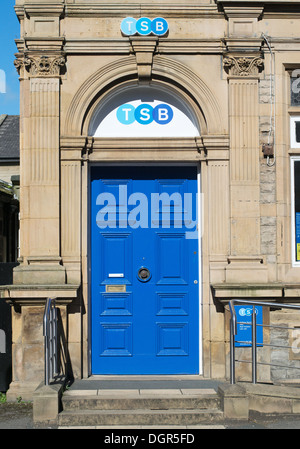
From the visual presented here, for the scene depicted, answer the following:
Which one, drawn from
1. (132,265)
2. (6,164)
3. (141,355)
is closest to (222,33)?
(132,265)

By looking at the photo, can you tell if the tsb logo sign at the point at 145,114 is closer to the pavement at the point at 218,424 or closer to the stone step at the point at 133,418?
the stone step at the point at 133,418

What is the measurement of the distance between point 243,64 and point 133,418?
457cm

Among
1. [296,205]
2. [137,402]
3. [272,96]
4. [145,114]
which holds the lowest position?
[137,402]

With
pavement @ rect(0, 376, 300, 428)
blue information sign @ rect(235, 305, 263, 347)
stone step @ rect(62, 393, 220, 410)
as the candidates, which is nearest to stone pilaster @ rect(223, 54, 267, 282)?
blue information sign @ rect(235, 305, 263, 347)

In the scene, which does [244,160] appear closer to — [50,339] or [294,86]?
[294,86]

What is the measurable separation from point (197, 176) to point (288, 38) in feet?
7.02

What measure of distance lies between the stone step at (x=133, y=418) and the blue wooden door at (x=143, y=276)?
146cm

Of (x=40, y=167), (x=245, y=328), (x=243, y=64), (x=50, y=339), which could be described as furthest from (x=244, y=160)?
(x=50, y=339)

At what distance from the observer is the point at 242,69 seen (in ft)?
27.8

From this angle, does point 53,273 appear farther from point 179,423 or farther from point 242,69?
point 242,69

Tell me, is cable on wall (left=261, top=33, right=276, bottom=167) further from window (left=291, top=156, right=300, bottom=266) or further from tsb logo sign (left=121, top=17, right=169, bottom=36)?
tsb logo sign (left=121, top=17, right=169, bottom=36)

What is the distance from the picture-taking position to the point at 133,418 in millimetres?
7070

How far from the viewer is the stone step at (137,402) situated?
7277mm

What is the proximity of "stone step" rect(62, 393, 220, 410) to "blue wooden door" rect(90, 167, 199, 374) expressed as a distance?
48.1 inches
